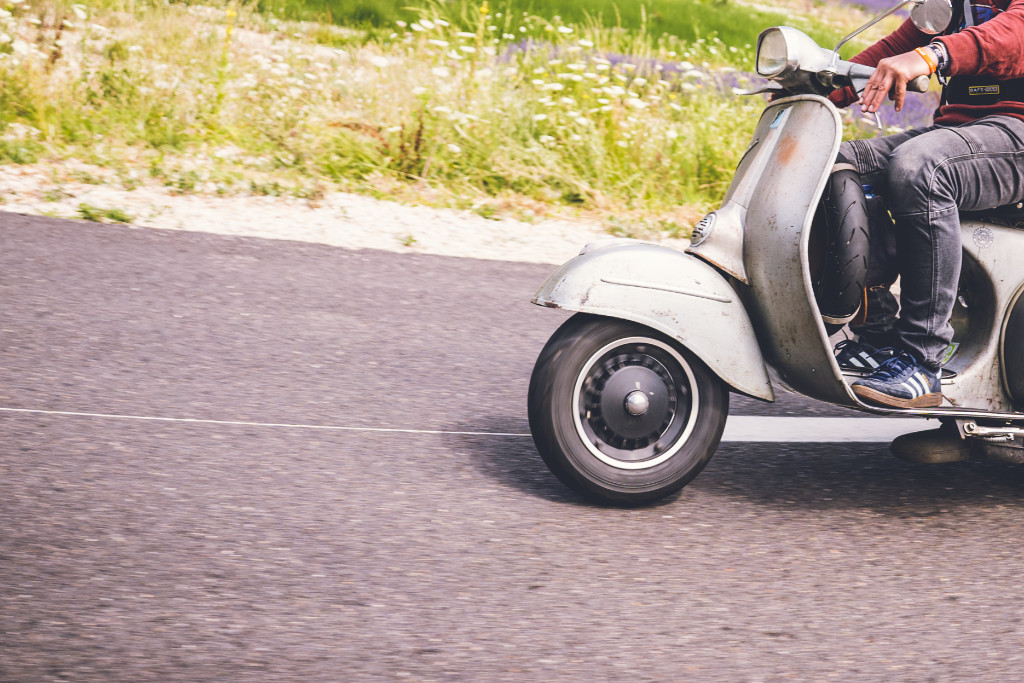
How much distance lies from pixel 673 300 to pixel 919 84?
853 mm

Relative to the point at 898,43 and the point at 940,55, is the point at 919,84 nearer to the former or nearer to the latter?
the point at 940,55

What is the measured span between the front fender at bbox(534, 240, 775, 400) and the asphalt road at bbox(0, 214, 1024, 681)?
0.44m

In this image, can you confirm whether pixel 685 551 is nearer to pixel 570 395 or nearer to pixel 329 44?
pixel 570 395

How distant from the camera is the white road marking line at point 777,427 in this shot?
355 cm

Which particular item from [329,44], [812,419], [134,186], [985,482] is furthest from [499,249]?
[329,44]

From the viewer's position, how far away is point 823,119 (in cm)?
312

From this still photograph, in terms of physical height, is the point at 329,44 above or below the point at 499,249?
above

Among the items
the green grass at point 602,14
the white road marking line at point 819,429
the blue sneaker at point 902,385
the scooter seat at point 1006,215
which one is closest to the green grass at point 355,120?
the white road marking line at point 819,429

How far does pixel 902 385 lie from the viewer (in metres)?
3.11

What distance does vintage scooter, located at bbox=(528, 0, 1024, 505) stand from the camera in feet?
9.92

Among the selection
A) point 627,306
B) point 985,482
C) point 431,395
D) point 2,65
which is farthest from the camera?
point 2,65

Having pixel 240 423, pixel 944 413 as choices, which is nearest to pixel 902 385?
pixel 944 413

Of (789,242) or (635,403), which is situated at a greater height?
(789,242)

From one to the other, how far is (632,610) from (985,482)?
1.62 m
